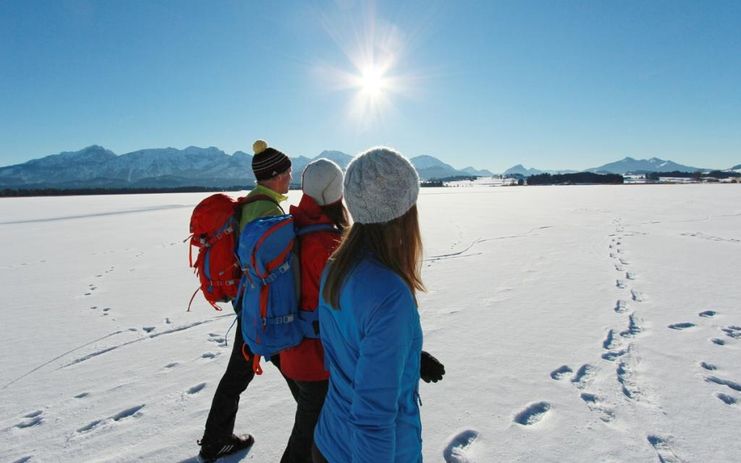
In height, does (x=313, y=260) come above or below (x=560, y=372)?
above

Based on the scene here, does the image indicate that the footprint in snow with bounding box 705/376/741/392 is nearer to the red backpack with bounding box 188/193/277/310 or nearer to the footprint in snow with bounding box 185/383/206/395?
the red backpack with bounding box 188/193/277/310

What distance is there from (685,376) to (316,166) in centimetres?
328

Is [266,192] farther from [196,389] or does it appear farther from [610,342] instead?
A: [610,342]

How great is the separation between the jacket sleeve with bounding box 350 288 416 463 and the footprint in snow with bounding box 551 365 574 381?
2538mm

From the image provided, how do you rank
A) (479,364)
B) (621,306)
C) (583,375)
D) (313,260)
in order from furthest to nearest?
1. (621,306)
2. (479,364)
3. (583,375)
4. (313,260)

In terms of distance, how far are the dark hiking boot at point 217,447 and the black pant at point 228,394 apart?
3 cm

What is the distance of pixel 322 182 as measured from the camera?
1.65 metres

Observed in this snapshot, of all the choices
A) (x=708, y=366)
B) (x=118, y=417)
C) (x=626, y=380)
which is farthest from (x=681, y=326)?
(x=118, y=417)

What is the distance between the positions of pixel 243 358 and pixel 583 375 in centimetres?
256

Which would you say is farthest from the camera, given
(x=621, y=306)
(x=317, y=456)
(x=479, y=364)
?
(x=621, y=306)

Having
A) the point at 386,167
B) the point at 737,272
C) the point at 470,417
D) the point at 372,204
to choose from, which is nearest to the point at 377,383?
the point at 372,204

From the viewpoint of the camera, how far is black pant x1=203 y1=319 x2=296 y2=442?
7.08ft

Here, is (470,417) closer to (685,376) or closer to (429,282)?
(685,376)

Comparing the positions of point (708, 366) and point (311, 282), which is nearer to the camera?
point (311, 282)
